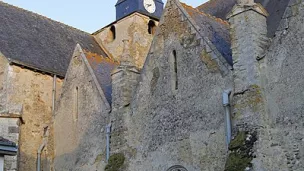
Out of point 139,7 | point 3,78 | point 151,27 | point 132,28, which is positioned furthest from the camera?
point 151,27

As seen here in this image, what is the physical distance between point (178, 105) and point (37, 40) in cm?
930

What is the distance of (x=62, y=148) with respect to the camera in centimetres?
1703

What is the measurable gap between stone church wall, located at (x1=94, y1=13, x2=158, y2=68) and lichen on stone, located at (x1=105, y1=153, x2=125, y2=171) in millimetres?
8245

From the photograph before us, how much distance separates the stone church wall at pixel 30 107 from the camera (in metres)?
17.6

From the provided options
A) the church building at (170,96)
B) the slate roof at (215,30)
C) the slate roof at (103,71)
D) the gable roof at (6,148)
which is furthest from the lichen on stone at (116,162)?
the gable roof at (6,148)

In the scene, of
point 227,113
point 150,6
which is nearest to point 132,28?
point 150,6

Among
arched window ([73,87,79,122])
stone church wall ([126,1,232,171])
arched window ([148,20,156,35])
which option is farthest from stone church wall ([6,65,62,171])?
arched window ([148,20,156,35])

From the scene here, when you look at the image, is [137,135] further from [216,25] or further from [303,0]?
[303,0]

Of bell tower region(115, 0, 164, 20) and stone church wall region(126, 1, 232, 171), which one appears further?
bell tower region(115, 0, 164, 20)

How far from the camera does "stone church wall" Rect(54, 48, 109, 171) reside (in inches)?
612

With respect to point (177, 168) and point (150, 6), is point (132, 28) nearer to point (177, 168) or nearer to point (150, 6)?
point (150, 6)

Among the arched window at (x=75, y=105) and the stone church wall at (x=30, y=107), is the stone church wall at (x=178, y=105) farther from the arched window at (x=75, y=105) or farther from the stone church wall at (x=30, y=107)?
the stone church wall at (x=30, y=107)

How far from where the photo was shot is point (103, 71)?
56.9ft

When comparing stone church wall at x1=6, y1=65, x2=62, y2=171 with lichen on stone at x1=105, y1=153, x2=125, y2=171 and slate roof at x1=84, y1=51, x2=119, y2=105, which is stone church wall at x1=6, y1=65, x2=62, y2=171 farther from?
lichen on stone at x1=105, y1=153, x2=125, y2=171
